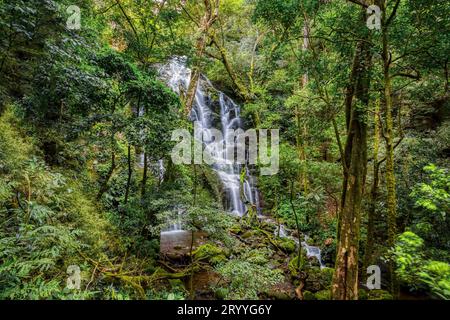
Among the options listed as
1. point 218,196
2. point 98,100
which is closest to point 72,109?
point 98,100

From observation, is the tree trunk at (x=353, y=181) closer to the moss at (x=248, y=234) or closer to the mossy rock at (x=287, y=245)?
the mossy rock at (x=287, y=245)

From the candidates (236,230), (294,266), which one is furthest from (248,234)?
(294,266)

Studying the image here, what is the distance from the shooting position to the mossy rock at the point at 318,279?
7334 millimetres

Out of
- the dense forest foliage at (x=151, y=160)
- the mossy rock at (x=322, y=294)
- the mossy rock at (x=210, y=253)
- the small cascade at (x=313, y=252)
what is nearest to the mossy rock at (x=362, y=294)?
the dense forest foliage at (x=151, y=160)

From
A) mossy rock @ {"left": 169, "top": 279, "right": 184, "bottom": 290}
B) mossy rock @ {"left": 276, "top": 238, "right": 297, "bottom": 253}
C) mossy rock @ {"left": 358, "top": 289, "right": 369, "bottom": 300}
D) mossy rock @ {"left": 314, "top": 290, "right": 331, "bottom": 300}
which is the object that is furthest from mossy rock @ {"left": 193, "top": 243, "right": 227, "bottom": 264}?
mossy rock @ {"left": 358, "top": 289, "right": 369, "bottom": 300}

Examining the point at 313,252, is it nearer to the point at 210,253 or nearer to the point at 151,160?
the point at 210,253

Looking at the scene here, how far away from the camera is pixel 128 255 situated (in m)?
5.72

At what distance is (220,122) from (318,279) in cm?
1143

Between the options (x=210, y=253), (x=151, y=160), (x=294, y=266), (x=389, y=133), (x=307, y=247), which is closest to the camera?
(x=389, y=133)

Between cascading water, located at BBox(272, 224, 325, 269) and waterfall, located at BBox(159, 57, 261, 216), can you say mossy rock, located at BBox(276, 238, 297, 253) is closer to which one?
cascading water, located at BBox(272, 224, 325, 269)

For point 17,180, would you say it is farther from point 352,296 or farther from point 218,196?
point 218,196

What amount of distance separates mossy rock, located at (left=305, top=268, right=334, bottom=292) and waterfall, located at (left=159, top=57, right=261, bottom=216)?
520 centimetres

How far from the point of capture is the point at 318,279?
767 centimetres

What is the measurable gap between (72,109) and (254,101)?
795cm
